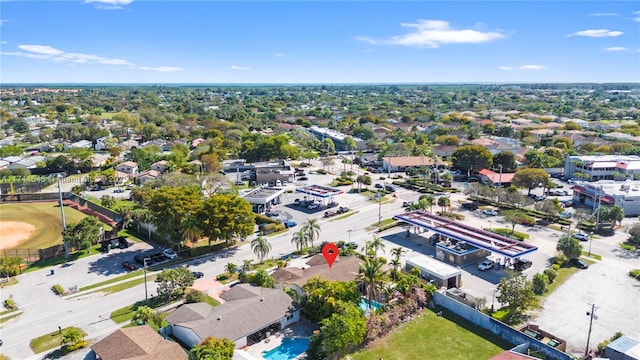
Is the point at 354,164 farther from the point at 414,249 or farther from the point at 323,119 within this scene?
the point at 323,119

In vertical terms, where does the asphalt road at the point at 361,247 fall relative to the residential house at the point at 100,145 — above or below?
below

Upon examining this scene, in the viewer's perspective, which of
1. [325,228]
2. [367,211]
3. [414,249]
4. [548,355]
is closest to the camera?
[548,355]

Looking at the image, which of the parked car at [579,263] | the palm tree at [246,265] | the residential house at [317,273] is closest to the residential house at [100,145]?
the palm tree at [246,265]

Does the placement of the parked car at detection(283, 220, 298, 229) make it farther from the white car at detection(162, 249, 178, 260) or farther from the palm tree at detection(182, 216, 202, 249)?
the white car at detection(162, 249, 178, 260)

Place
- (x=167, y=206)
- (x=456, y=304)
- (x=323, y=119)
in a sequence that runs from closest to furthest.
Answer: (x=456, y=304)
(x=167, y=206)
(x=323, y=119)

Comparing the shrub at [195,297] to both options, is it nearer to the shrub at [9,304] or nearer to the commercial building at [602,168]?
the shrub at [9,304]

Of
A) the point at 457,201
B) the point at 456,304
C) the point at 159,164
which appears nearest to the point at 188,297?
the point at 456,304

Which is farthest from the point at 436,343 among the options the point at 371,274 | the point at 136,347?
the point at 136,347
